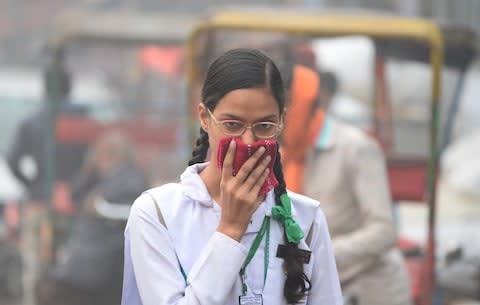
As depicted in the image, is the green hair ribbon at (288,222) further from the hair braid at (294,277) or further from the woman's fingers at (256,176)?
the woman's fingers at (256,176)

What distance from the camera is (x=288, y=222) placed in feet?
9.35

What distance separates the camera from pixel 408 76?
301 inches

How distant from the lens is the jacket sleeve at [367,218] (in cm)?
516

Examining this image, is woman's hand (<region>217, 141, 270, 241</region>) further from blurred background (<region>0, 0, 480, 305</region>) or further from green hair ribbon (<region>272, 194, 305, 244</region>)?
blurred background (<region>0, 0, 480, 305</region>)

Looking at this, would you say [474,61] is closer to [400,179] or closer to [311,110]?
[400,179]

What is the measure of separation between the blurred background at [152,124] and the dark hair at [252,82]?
149 inches

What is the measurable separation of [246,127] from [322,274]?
0.42 meters

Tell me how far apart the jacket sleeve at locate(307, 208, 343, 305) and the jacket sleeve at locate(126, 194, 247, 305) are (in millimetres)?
258

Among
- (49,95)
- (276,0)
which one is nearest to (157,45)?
(49,95)

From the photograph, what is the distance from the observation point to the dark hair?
278 centimetres

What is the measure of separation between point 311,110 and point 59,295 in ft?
10.7

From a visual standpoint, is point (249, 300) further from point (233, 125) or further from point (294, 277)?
point (233, 125)

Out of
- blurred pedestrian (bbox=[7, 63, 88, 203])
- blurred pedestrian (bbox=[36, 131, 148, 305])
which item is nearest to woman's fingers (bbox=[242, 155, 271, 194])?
blurred pedestrian (bbox=[36, 131, 148, 305])

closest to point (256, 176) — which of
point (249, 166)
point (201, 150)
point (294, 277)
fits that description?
point (249, 166)
